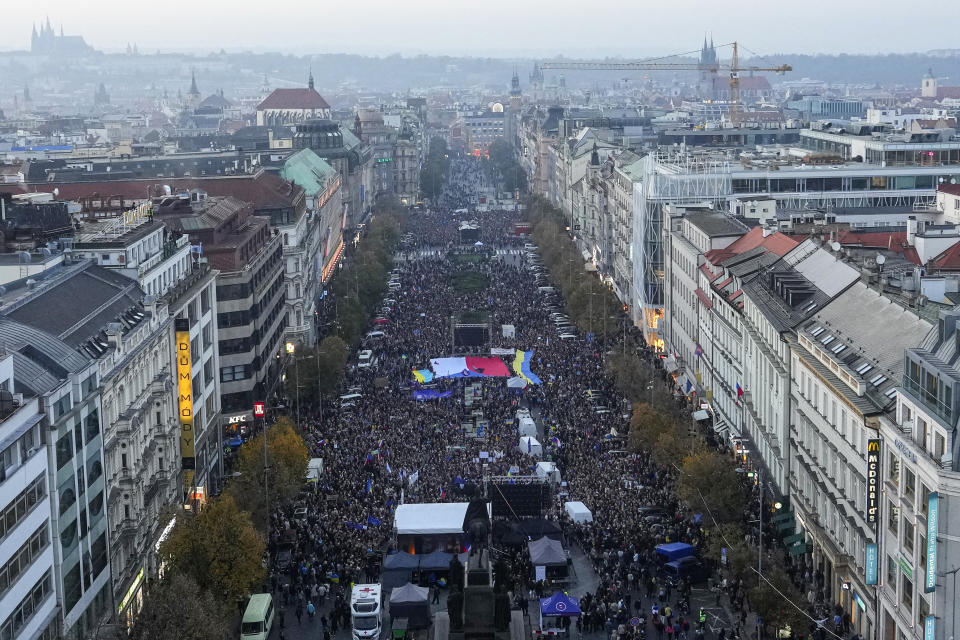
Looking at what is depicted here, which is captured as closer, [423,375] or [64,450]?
[64,450]

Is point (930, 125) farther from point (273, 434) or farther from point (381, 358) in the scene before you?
point (273, 434)

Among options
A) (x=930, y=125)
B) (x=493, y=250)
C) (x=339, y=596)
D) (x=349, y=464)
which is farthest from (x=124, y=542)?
(x=930, y=125)

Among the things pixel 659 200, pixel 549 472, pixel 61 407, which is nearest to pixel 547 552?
pixel 549 472

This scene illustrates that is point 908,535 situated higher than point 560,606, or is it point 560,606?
point 908,535

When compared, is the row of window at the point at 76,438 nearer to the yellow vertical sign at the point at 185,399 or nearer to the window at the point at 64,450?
the window at the point at 64,450

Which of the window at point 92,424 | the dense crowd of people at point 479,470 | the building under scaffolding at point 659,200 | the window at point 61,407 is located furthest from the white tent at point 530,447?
the building under scaffolding at point 659,200

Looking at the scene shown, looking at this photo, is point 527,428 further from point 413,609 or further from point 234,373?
point 413,609
